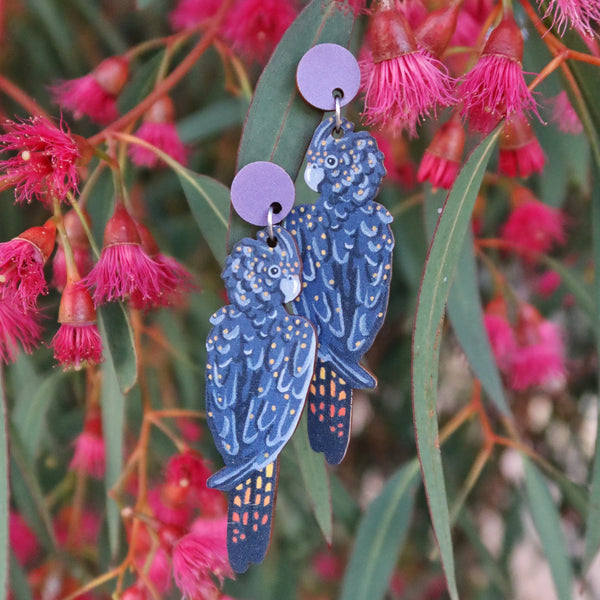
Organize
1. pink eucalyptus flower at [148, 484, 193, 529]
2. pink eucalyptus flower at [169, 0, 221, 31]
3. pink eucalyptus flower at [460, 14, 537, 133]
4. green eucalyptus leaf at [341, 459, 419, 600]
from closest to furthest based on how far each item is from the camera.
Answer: pink eucalyptus flower at [460, 14, 537, 133], pink eucalyptus flower at [148, 484, 193, 529], green eucalyptus leaf at [341, 459, 419, 600], pink eucalyptus flower at [169, 0, 221, 31]

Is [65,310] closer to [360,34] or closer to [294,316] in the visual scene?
[294,316]

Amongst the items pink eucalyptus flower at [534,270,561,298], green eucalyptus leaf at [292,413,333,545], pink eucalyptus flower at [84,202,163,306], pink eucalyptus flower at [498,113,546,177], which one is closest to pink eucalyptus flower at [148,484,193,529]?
green eucalyptus leaf at [292,413,333,545]

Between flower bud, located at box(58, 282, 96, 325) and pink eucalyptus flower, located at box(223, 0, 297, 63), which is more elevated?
pink eucalyptus flower, located at box(223, 0, 297, 63)

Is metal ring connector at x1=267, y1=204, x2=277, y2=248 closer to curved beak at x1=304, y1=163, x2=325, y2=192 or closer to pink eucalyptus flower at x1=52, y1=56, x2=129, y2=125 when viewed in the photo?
curved beak at x1=304, y1=163, x2=325, y2=192

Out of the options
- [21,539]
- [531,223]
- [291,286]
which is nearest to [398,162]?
[531,223]

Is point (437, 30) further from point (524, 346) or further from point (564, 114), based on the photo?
point (524, 346)

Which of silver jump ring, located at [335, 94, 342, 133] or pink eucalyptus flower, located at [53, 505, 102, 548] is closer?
silver jump ring, located at [335, 94, 342, 133]

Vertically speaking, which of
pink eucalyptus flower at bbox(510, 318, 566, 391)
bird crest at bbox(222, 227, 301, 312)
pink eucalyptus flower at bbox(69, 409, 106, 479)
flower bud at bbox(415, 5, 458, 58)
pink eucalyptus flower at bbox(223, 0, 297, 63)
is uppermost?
pink eucalyptus flower at bbox(223, 0, 297, 63)

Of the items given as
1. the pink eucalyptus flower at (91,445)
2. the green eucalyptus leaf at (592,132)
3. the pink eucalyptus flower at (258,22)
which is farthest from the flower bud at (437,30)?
the pink eucalyptus flower at (91,445)
